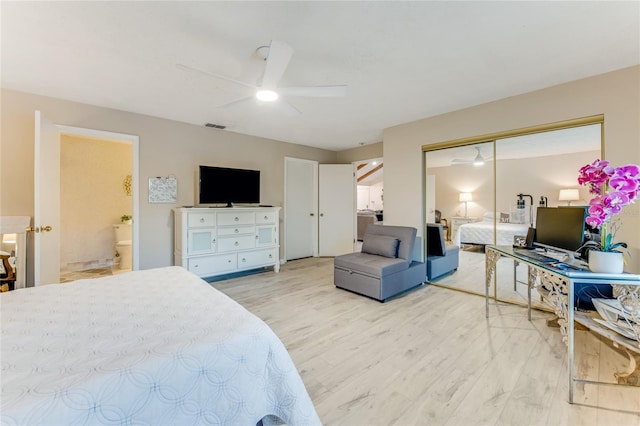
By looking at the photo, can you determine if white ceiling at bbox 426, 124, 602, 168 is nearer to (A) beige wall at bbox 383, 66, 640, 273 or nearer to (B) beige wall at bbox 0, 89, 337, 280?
(A) beige wall at bbox 383, 66, 640, 273

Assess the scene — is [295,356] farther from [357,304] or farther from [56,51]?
[56,51]

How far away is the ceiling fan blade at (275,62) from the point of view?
1616mm

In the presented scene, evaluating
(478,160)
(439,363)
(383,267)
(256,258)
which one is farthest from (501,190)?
(256,258)

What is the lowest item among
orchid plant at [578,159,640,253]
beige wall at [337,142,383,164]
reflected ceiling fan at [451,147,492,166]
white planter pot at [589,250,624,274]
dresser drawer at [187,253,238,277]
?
dresser drawer at [187,253,238,277]

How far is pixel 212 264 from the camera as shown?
152 inches

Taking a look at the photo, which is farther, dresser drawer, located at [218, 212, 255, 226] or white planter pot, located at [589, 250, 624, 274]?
dresser drawer, located at [218, 212, 255, 226]

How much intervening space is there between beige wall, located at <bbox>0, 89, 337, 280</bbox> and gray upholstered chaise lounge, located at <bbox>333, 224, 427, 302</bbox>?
2.17 metres

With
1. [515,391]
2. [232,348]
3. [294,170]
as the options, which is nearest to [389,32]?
[232,348]

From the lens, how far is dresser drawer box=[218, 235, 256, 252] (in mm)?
3965

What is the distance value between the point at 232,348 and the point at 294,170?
4.75 meters

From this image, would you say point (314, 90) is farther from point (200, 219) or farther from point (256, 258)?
point (256, 258)

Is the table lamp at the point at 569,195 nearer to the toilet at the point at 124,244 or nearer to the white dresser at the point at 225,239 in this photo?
the white dresser at the point at 225,239

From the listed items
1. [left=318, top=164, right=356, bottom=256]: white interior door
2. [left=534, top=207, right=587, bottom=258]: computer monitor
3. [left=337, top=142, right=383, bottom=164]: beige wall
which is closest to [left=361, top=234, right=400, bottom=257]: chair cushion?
[left=534, top=207, right=587, bottom=258]: computer monitor

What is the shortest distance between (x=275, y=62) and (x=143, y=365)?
1.79 m
